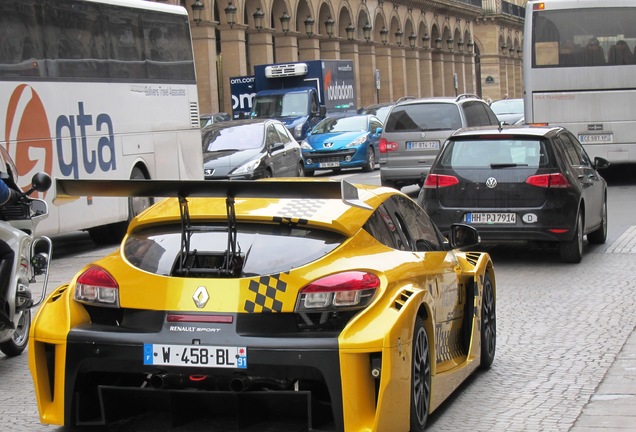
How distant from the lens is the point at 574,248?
13.6 meters

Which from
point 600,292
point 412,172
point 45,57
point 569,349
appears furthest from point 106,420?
point 412,172

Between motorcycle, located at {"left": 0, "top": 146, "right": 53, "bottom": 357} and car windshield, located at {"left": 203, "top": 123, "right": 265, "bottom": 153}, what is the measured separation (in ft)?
49.7

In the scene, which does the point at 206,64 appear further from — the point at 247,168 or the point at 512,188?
the point at 512,188

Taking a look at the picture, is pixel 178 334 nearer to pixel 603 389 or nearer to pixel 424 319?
pixel 424 319

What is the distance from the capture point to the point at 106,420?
606 centimetres

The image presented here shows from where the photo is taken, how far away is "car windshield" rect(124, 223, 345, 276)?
5.95 meters

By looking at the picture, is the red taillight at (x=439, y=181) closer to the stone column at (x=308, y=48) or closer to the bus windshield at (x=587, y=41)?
the bus windshield at (x=587, y=41)

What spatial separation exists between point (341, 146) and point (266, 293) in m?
26.9

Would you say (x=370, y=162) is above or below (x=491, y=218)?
below

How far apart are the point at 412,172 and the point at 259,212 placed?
55.8ft

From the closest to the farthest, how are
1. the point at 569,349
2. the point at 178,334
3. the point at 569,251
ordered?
the point at 178,334 < the point at 569,349 < the point at 569,251

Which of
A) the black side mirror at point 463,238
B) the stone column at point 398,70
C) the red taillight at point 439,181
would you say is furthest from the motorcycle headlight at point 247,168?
the stone column at point 398,70

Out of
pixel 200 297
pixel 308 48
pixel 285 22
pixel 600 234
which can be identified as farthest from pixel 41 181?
pixel 308 48

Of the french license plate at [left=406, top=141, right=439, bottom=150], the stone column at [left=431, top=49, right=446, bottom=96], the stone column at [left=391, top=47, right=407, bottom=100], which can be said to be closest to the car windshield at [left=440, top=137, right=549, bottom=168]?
the french license plate at [left=406, top=141, right=439, bottom=150]
